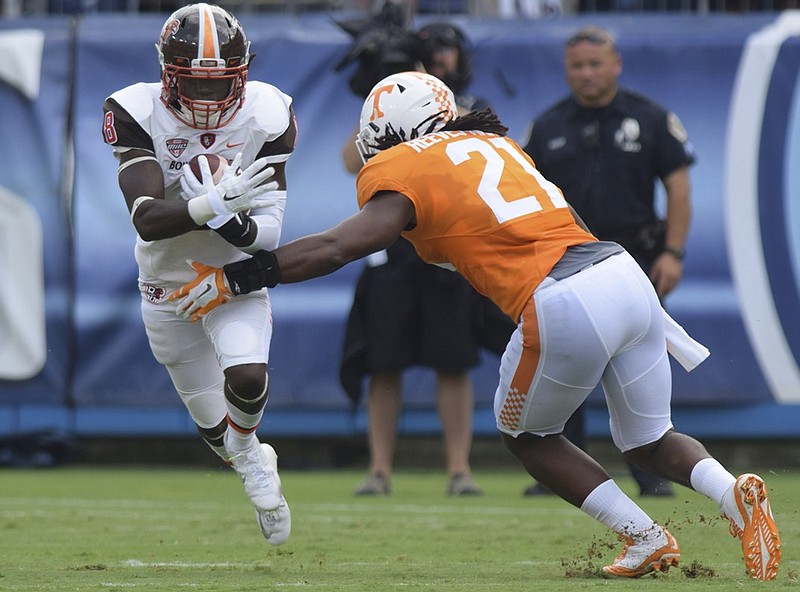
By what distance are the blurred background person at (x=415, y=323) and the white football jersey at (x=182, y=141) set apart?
90.7 inches

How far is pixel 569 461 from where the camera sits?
185 inches

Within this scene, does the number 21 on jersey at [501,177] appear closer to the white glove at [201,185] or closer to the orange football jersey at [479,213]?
the orange football jersey at [479,213]

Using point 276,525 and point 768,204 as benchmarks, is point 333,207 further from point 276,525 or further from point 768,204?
point 276,525

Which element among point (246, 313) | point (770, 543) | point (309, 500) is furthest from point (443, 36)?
point (770, 543)

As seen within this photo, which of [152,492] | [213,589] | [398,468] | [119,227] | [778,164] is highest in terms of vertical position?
[213,589]

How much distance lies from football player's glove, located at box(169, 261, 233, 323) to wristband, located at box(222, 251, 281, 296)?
0.18 feet

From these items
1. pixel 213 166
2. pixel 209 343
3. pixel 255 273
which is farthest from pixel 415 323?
pixel 255 273

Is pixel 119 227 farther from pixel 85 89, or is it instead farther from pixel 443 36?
pixel 443 36

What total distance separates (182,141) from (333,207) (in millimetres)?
4279

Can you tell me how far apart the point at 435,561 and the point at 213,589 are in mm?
1140

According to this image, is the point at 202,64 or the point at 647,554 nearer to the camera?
the point at 647,554

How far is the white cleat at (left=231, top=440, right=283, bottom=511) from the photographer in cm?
532

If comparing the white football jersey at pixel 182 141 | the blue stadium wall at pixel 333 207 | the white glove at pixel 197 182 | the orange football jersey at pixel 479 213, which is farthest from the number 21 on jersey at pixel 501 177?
the blue stadium wall at pixel 333 207

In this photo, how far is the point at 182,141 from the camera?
531 cm
